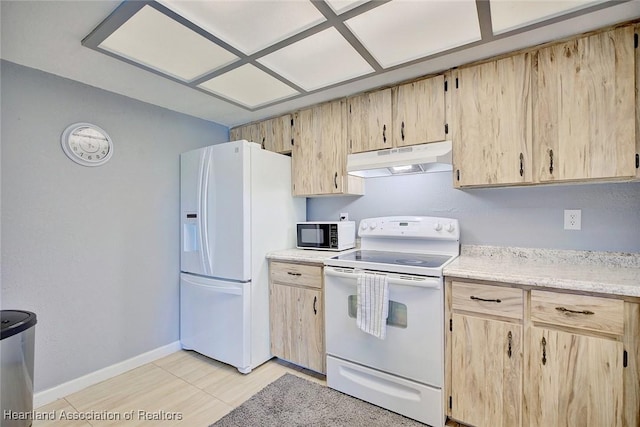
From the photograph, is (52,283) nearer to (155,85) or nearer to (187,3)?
(155,85)

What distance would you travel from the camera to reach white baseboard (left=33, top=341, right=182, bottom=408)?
1903 mm

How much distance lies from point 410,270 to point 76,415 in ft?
7.53

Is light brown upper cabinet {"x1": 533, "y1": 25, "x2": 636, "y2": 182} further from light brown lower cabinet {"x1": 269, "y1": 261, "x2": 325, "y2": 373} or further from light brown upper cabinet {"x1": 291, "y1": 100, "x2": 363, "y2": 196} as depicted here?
light brown lower cabinet {"x1": 269, "y1": 261, "x2": 325, "y2": 373}

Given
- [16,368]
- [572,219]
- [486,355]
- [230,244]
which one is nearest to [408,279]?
[486,355]

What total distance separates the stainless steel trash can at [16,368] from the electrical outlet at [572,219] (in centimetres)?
330

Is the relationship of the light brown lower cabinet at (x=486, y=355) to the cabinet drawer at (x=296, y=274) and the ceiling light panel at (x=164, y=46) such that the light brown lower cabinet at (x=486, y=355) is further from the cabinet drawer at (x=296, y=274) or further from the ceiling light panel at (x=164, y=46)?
the ceiling light panel at (x=164, y=46)

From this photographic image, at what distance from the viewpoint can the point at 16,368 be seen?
1547 mm

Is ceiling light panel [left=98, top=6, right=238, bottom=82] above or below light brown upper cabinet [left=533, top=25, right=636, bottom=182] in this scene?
above

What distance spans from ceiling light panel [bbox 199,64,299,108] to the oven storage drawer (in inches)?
82.1

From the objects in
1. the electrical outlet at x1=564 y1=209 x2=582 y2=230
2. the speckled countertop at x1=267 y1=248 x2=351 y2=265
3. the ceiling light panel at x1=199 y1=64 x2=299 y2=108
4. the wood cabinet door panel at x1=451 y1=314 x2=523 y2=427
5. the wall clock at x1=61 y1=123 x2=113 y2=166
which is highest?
the ceiling light panel at x1=199 y1=64 x2=299 y2=108

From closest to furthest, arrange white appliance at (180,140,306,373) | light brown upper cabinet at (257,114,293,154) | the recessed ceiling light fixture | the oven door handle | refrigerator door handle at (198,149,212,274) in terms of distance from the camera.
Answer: the recessed ceiling light fixture, the oven door handle, white appliance at (180,140,306,373), refrigerator door handle at (198,149,212,274), light brown upper cabinet at (257,114,293,154)

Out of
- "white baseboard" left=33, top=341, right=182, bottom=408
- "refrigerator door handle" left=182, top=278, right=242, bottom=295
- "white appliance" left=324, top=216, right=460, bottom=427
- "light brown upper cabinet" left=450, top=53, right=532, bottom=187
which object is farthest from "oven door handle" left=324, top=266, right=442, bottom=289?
"white baseboard" left=33, top=341, right=182, bottom=408

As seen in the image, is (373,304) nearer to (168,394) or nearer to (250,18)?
(168,394)

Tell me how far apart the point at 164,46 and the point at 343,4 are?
1.09 metres
